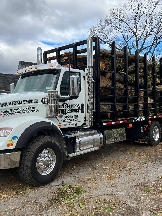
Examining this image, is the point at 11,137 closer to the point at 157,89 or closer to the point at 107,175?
the point at 107,175

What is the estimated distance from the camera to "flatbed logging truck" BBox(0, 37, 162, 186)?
5.21m

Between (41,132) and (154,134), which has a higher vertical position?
(41,132)

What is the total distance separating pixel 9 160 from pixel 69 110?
2060 millimetres

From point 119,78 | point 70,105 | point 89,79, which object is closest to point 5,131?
point 70,105

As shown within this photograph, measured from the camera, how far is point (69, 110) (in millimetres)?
6461

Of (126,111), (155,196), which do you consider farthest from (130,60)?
(155,196)

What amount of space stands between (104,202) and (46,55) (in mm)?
5869

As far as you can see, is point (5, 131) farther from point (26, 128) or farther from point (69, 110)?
A: point (69, 110)

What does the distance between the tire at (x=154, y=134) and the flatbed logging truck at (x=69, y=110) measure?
39mm

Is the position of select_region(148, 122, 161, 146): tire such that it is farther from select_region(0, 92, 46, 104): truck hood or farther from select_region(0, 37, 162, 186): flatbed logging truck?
select_region(0, 92, 46, 104): truck hood

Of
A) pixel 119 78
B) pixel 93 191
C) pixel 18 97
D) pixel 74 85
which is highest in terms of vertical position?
pixel 119 78

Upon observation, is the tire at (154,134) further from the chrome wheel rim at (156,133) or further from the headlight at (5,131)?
the headlight at (5,131)

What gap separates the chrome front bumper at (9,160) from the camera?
4.90 m

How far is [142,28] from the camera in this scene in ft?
108
